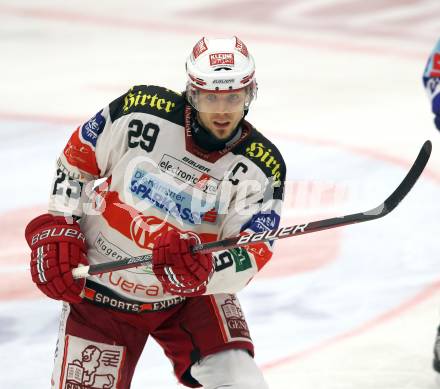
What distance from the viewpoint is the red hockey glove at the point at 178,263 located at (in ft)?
9.84

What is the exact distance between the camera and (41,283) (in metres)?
3.20

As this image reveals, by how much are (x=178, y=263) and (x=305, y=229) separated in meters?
0.37

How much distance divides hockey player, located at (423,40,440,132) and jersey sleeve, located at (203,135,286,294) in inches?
42.9

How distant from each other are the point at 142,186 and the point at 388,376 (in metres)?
1.55

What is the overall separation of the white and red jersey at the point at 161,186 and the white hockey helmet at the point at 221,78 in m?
0.11

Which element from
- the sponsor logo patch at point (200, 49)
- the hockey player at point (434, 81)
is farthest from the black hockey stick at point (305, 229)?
the hockey player at point (434, 81)

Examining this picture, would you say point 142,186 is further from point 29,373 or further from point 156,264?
point 29,373

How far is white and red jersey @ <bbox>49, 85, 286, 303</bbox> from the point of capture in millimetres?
3246

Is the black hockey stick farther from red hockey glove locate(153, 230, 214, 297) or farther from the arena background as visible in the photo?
the arena background

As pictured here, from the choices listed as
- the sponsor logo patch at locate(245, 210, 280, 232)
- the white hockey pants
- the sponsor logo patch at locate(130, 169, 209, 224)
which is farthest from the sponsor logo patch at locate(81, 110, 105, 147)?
the white hockey pants

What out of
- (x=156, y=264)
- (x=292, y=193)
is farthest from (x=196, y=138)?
(x=292, y=193)

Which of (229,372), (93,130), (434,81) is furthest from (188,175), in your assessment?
(434,81)

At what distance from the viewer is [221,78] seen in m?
3.16

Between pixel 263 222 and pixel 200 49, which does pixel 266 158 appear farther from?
pixel 200 49
